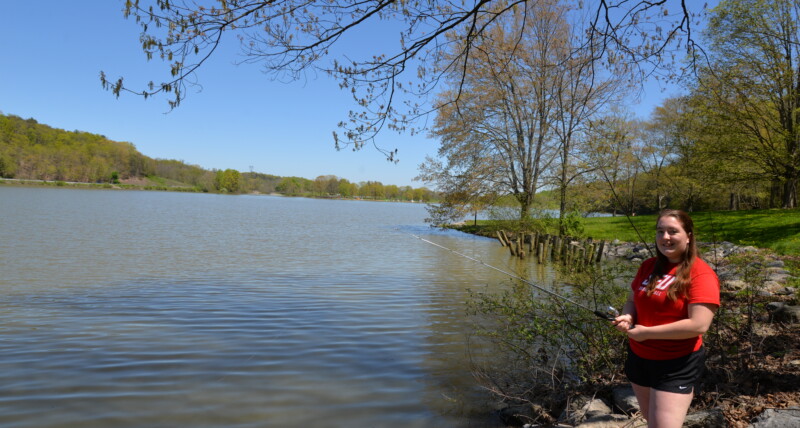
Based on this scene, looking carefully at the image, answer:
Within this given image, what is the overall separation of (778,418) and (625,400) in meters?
1.19

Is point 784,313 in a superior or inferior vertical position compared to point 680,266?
inferior

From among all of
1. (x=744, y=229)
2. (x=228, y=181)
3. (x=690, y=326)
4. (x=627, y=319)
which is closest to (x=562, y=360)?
(x=627, y=319)

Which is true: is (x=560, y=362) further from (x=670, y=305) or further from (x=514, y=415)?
(x=670, y=305)

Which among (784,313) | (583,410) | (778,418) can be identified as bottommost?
(583,410)

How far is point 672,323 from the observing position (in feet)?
8.06

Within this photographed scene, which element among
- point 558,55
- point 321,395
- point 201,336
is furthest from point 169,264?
point 558,55

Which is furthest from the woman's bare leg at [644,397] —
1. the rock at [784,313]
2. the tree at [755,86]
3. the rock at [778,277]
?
the tree at [755,86]

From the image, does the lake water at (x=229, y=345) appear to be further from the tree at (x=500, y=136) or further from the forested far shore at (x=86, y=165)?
the forested far shore at (x=86, y=165)

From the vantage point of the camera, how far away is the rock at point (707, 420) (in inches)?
140

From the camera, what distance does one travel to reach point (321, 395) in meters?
5.19

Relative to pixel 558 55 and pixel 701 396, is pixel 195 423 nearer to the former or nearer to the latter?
pixel 701 396

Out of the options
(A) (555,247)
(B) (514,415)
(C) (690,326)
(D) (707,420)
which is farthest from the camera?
(A) (555,247)

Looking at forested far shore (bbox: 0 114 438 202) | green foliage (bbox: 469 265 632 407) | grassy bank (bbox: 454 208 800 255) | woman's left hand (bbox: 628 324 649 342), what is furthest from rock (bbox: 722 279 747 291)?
forested far shore (bbox: 0 114 438 202)

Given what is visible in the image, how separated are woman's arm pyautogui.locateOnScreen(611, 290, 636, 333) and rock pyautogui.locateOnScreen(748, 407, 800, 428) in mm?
1434
